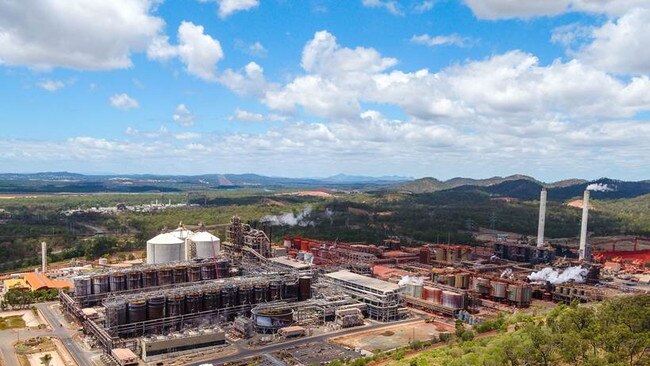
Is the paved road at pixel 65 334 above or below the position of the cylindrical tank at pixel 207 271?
below

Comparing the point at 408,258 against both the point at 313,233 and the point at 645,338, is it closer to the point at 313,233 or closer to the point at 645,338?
the point at 313,233

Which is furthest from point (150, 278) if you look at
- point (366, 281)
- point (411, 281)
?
point (411, 281)

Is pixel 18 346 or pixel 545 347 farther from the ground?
pixel 545 347

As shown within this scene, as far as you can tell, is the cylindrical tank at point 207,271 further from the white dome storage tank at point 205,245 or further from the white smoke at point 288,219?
the white smoke at point 288,219

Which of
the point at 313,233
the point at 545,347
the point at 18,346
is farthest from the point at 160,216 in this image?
the point at 545,347

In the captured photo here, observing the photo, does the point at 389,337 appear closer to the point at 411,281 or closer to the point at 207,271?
the point at 411,281

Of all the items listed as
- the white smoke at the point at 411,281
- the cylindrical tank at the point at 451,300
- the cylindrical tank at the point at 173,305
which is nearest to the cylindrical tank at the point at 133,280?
the cylindrical tank at the point at 173,305
